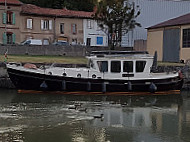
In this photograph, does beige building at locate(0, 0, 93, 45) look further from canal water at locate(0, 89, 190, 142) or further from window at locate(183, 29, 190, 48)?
canal water at locate(0, 89, 190, 142)

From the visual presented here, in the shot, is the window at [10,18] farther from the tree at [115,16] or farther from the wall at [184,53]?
the wall at [184,53]

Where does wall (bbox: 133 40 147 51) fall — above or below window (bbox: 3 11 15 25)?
below

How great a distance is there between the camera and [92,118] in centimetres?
1491

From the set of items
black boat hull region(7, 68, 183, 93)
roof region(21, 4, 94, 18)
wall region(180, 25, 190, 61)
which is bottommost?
black boat hull region(7, 68, 183, 93)

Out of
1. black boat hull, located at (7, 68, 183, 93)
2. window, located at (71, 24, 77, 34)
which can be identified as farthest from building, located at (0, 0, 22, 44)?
black boat hull, located at (7, 68, 183, 93)

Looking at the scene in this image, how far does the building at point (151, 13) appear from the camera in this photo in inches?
1553

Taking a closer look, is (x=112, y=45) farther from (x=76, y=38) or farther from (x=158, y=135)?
(x=158, y=135)

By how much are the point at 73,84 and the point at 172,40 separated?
42.2 feet

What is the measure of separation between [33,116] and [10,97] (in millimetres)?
5015

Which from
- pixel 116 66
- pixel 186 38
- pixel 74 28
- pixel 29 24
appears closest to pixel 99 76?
pixel 116 66

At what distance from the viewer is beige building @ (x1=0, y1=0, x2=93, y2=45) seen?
40.5 m

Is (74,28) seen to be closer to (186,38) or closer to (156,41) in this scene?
(156,41)

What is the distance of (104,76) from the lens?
803 inches

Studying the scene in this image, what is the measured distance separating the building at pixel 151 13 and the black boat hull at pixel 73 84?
1849 cm
